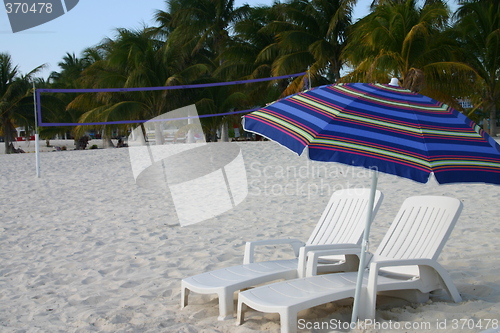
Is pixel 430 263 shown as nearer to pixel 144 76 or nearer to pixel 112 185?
pixel 112 185

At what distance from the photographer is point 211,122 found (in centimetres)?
2008

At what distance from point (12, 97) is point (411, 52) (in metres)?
18.7

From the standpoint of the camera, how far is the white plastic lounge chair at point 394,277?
249 centimetres

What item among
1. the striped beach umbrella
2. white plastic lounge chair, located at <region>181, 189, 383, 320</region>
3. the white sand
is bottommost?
the white sand

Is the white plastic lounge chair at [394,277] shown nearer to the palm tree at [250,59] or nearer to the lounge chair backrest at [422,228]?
the lounge chair backrest at [422,228]

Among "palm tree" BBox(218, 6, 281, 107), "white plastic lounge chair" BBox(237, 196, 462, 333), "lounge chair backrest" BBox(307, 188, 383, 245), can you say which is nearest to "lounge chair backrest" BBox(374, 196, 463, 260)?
"white plastic lounge chair" BBox(237, 196, 462, 333)

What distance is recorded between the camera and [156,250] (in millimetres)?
4402

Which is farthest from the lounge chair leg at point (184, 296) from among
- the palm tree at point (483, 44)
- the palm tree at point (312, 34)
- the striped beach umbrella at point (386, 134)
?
the palm tree at point (312, 34)

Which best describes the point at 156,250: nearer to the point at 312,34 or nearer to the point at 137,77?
the point at 137,77

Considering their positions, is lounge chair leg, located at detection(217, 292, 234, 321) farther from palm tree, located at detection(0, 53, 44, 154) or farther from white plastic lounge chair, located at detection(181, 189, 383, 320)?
palm tree, located at detection(0, 53, 44, 154)

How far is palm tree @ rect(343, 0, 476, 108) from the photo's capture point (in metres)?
13.4

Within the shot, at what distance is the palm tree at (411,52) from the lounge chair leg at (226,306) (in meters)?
11.2

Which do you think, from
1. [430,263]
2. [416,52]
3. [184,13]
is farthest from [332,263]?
[184,13]

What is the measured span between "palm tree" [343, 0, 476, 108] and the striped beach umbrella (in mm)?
10895
